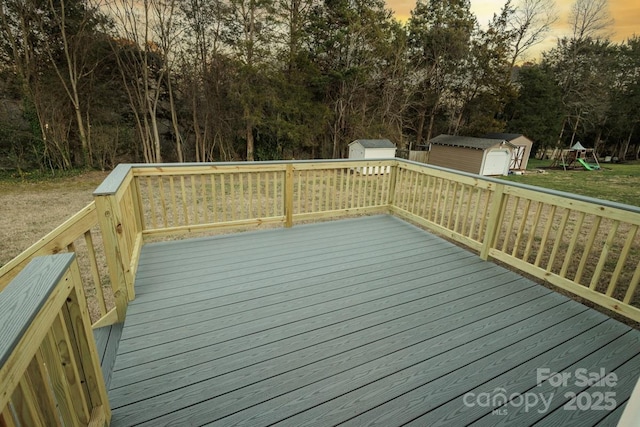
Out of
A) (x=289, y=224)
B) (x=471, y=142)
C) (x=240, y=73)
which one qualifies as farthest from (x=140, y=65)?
(x=471, y=142)

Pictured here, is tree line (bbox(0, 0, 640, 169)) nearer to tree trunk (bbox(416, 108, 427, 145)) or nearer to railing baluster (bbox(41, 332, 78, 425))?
tree trunk (bbox(416, 108, 427, 145))

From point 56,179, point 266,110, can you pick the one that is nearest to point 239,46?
point 266,110

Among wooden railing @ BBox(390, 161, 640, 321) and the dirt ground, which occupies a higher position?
wooden railing @ BBox(390, 161, 640, 321)

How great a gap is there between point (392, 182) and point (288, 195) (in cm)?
167

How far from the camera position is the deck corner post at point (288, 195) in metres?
3.99

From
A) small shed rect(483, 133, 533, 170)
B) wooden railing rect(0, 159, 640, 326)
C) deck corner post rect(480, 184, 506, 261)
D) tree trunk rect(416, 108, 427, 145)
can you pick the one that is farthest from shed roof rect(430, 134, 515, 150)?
deck corner post rect(480, 184, 506, 261)

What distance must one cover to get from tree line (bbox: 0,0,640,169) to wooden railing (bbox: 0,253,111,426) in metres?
9.08

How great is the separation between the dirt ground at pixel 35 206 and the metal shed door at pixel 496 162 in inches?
634

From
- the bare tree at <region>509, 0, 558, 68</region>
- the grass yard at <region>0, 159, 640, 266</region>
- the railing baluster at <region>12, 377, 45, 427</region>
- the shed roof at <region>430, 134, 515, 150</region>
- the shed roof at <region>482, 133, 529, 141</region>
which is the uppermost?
the bare tree at <region>509, 0, 558, 68</region>

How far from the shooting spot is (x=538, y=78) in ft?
67.1

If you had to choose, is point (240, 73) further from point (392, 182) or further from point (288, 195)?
point (288, 195)

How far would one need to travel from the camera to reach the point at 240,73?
1172cm

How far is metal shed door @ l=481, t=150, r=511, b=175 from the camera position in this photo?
15.5 metres

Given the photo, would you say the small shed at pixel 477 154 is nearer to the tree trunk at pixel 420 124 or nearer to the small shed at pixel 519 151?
the small shed at pixel 519 151
